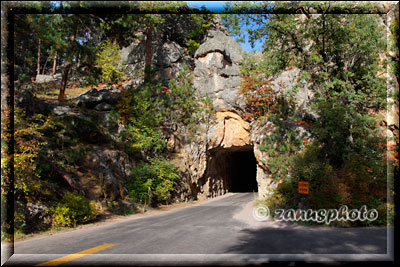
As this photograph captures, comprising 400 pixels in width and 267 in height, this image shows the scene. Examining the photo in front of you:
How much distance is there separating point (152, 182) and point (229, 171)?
12.5m

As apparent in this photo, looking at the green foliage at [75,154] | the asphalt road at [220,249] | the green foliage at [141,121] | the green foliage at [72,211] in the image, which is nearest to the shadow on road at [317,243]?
the asphalt road at [220,249]

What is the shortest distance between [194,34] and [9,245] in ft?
71.7

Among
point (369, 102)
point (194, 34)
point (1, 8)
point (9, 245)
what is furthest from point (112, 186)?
point (194, 34)

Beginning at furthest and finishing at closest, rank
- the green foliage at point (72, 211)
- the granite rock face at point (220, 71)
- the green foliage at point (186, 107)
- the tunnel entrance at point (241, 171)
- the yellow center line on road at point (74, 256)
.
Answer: the tunnel entrance at point (241, 171), the granite rock face at point (220, 71), the green foliage at point (186, 107), the green foliage at point (72, 211), the yellow center line on road at point (74, 256)

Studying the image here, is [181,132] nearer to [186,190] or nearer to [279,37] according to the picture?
[186,190]

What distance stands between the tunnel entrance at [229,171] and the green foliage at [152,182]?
5.17 meters

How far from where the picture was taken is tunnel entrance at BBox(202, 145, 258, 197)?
21.1m

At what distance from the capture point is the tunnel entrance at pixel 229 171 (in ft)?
69.3

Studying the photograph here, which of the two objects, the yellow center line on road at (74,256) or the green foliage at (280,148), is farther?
the green foliage at (280,148)

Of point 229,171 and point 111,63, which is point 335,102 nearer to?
point 229,171

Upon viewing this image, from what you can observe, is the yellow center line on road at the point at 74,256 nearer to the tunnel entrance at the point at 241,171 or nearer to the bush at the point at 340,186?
the bush at the point at 340,186

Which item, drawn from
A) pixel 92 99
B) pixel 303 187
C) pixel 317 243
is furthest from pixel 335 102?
pixel 92 99

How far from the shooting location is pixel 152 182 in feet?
48.6

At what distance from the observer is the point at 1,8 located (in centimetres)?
504
